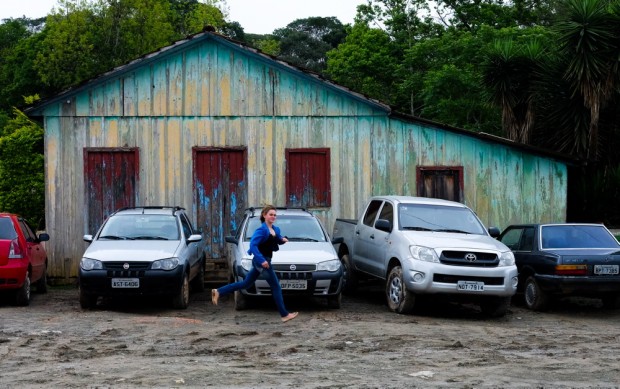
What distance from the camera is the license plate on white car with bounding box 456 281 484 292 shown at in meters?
14.2

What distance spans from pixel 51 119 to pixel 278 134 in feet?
15.8

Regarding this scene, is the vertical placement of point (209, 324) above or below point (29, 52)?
below

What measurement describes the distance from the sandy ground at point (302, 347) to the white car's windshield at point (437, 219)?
1406 mm

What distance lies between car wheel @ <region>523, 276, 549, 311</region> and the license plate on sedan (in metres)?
0.97

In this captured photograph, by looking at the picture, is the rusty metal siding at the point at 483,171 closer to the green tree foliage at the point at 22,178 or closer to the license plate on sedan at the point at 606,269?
the license plate on sedan at the point at 606,269

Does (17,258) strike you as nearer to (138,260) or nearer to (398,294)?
(138,260)

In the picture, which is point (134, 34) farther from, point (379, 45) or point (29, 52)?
point (379, 45)

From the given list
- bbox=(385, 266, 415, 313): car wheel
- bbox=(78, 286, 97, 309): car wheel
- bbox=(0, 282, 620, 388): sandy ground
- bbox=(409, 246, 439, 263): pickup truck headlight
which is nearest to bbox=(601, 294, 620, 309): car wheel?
bbox=(0, 282, 620, 388): sandy ground

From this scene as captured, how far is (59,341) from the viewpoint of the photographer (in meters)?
11.4

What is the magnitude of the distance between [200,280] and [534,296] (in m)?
6.25

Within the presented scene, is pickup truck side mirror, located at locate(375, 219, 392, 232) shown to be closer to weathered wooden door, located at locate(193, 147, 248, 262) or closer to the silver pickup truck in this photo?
the silver pickup truck

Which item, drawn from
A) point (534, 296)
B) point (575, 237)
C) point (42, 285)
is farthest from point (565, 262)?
point (42, 285)

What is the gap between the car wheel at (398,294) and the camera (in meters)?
14.5

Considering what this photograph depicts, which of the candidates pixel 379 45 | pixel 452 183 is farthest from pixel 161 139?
pixel 379 45
